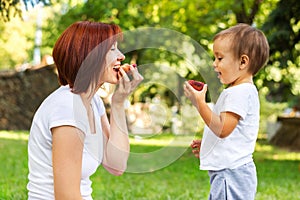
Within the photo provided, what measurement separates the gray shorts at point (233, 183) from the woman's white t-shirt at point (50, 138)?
Answer: 72 cm

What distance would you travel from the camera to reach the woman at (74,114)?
2133mm

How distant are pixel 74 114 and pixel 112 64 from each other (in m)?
0.31

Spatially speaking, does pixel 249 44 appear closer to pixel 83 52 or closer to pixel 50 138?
pixel 83 52

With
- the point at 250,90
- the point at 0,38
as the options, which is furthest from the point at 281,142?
the point at 0,38

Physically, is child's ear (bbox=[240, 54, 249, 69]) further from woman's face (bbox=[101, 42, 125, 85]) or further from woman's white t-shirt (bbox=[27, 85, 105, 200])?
woman's white t-shirt (bbox=[27, 85, 105, 200])

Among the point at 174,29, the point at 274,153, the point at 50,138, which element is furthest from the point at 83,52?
the point at 274,153

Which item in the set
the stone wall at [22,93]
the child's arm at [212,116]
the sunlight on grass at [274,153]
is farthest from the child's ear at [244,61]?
the stone wall at [22,93]

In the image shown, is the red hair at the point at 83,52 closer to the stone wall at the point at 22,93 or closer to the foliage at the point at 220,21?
the foliage at the point at 220,21

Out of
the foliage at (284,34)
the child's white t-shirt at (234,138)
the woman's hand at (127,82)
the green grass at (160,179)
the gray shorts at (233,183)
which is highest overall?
the woman's hand at (127,82)

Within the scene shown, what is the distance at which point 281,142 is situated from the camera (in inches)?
557

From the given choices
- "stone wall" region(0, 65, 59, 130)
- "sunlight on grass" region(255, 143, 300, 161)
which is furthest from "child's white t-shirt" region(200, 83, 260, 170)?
"stone wall" region(0, 65, 59, 130)

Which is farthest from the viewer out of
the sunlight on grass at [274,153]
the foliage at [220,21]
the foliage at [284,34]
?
the sunlight on grass at [274,153]

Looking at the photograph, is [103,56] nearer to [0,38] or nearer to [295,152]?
[295,152]

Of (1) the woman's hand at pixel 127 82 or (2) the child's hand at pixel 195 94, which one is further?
(2) the child's hand at pixel 195 94
